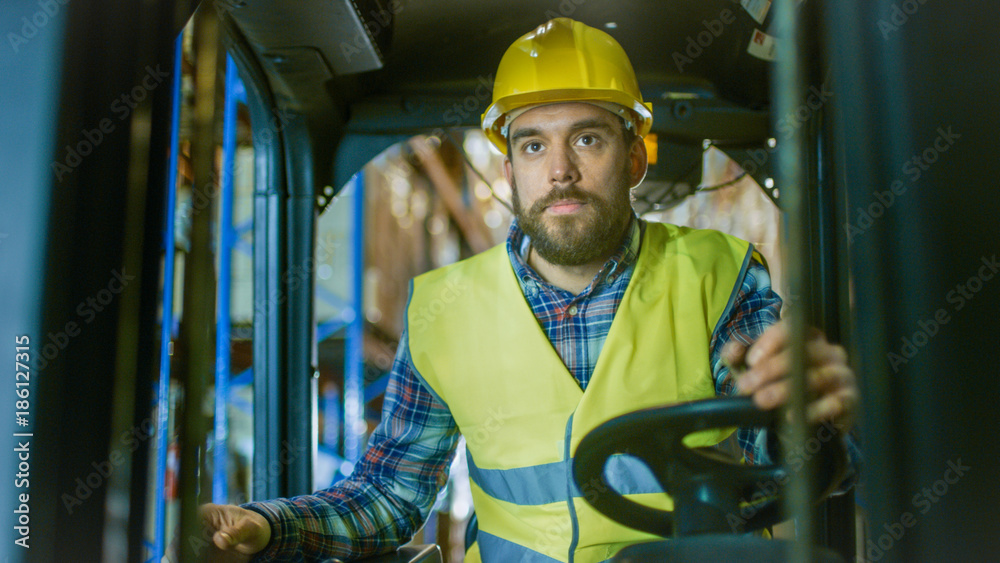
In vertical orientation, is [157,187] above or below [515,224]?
below

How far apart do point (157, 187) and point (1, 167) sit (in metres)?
0.17

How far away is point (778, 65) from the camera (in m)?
0.75

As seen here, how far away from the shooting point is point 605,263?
1703 millimetres

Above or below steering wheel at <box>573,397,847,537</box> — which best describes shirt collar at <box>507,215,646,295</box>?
above

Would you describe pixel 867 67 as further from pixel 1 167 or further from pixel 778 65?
pixel 1 167

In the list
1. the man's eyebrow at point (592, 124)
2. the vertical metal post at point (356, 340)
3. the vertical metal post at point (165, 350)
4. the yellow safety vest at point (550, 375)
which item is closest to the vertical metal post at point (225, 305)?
the vertical metal post at point (165, 350)

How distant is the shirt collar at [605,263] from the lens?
169 cm

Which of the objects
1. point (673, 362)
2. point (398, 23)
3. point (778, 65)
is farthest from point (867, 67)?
point (398, 23)

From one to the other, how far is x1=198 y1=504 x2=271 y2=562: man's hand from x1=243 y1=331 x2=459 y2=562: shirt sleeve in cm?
12

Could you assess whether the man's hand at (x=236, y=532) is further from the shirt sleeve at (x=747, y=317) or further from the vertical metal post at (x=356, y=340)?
the vertical metal post at (x=356, y=340)

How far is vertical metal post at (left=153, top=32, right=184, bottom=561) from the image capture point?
0.99 meters

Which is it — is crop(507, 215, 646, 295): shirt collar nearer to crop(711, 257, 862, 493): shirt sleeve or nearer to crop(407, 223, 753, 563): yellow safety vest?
crop(407, 223, 753, 563): yellow safety vest

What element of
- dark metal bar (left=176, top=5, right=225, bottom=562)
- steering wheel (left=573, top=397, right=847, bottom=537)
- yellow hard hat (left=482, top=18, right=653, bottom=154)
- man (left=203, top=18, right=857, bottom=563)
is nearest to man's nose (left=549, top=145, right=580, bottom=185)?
man (left=203, top=18, right=857, bottom=563)

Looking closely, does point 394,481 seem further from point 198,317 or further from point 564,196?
point 198,317
